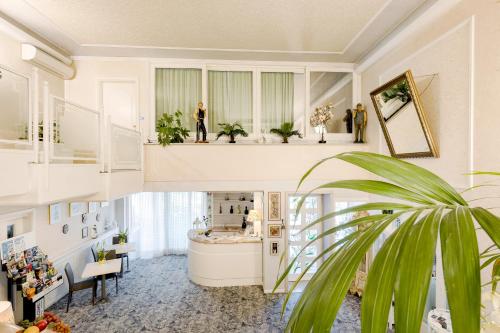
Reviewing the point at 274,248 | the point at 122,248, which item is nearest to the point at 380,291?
the point at 274,248

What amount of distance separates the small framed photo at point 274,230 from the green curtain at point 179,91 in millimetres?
2841

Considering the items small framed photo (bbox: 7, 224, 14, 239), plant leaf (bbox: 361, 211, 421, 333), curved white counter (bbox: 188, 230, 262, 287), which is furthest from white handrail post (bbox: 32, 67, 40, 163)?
curved white counter (bbox: 188, 230, 262, 287)

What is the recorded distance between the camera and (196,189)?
546cm

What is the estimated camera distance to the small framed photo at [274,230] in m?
5.86

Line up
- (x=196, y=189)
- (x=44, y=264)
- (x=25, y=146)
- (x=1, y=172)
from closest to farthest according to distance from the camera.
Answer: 1. (x=1, y=172)
2. (x=25, y=146)
3. (x=44, y=264)
4. (x=196, y=189)

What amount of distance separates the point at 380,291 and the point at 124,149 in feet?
15.9

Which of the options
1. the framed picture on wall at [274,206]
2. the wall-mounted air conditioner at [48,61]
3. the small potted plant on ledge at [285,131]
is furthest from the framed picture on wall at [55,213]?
the small potted plant on ledge at [285,131]

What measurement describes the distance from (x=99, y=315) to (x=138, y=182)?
2.71 m

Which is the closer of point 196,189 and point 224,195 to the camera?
point 196,189

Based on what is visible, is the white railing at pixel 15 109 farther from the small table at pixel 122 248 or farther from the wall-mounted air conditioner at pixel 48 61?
the small table at pixel 122 248

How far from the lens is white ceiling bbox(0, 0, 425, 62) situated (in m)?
3.87

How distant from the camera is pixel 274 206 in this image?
5.79 m

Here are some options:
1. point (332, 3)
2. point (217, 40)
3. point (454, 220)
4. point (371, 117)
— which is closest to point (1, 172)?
point (454, 220)

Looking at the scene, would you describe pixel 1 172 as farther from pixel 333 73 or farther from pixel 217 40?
pixel 333 73
